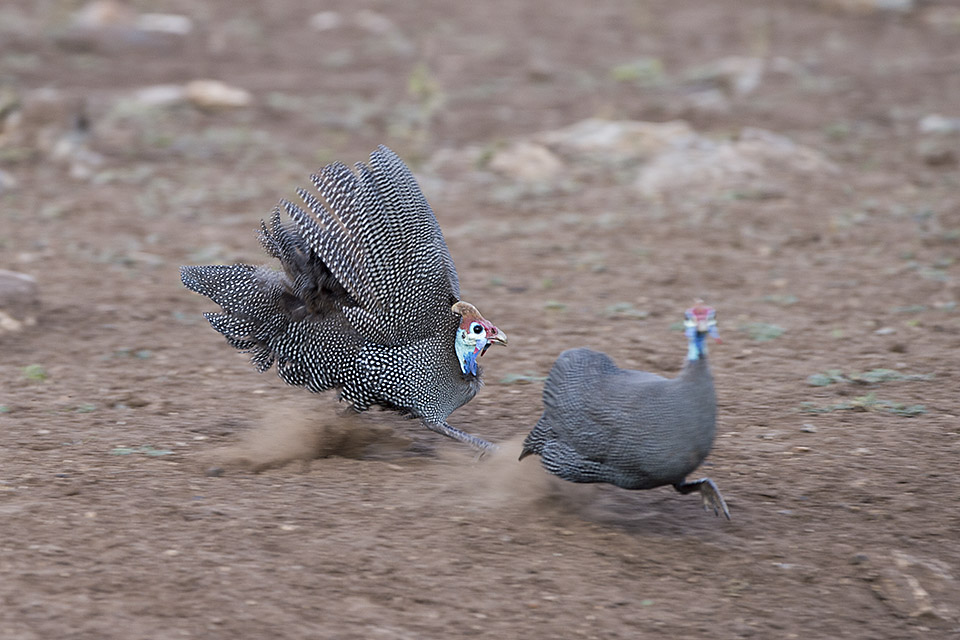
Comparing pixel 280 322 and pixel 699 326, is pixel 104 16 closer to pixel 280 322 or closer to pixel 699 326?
pixel 280 322

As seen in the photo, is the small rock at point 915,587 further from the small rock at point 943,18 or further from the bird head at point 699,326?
the small rock at point 943,18

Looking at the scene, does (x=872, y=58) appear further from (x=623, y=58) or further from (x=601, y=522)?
(x=601, y=522)

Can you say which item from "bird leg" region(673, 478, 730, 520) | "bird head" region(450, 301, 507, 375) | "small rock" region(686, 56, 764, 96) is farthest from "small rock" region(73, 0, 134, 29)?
"bird leg" region(673, 478, 730, 520)

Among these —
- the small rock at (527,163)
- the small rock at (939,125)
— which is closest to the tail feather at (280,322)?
the small rock at (527,163)

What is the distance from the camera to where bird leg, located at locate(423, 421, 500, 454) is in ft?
14.5

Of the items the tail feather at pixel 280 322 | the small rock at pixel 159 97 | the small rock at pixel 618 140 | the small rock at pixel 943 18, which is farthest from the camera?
the small rock at pixel 943 18

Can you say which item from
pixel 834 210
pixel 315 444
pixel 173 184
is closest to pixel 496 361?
pixel 315 444

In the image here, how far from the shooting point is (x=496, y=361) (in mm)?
5809

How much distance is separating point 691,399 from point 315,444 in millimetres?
1717

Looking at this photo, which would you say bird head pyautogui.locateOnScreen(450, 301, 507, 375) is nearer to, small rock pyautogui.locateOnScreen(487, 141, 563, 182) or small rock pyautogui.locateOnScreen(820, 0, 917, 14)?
small rock pyautogui.locateOnScreen(487, 141, 563, 182)

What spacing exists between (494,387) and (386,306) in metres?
1.12

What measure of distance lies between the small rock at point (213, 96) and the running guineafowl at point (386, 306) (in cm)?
786

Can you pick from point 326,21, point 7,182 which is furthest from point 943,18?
point 7,182

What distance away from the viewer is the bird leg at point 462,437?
441cm
